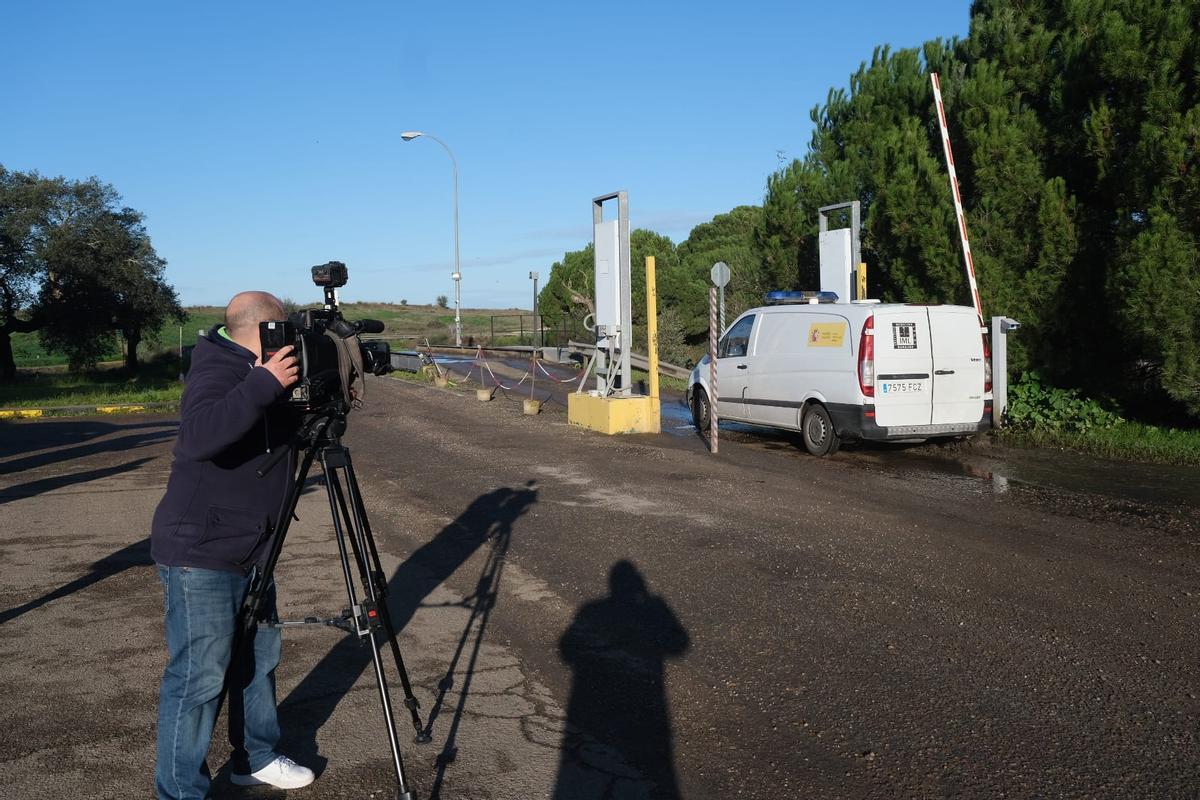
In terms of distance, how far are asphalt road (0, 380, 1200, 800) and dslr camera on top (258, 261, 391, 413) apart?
1.52 m

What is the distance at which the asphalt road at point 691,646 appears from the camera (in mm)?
4090

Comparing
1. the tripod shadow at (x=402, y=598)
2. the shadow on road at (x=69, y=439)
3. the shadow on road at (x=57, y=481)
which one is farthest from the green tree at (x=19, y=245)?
the tripod shadow at (x=402, y=598)

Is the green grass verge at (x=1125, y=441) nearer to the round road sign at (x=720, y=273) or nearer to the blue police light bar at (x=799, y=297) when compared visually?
the blue police light bar at (x=799, y=297)

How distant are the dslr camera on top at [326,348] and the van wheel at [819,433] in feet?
31.2

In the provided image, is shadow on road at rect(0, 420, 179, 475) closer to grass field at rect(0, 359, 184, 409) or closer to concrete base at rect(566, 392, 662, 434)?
grass field at rect(0, 359, 184, 409)

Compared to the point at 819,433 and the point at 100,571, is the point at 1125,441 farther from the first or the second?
the point at 100,571

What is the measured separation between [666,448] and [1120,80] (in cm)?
705

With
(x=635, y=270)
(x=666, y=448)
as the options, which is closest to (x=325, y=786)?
(x=666, y=448)

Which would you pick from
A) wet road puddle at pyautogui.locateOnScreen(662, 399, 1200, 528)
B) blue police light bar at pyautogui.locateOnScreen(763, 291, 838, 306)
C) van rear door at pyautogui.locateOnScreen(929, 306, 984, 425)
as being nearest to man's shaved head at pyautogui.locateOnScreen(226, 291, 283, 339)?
wet road puddle at pyautogui.locateOnScreen(662, 399, 1200, 528)

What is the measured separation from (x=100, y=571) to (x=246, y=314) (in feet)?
15.5

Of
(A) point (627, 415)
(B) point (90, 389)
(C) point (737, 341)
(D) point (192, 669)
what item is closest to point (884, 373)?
(C) point (737, 341)

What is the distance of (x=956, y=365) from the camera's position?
12.5m

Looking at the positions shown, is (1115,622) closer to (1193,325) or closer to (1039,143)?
(1193,325)

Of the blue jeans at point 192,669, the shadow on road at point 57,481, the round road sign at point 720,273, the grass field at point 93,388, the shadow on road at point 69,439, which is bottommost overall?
the shadow on road at point 57,481
